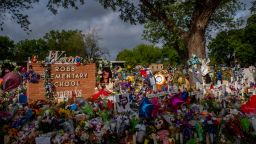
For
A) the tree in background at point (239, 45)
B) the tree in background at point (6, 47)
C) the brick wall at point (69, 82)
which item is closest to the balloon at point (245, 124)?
the brick wall at point (69, 82)

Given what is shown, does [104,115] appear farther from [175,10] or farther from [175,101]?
[175,10]

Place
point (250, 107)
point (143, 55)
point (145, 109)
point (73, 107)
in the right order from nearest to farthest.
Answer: point (145, 109) → point (73, 107) → point (250, 107) → point (143, 55)

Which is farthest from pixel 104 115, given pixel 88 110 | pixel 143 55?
pixel 143 55

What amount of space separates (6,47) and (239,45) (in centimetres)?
3890

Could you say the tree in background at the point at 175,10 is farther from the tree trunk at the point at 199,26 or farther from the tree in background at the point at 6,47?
the tree in background at the point at 6,47

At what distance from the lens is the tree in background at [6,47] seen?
66775 millimetres

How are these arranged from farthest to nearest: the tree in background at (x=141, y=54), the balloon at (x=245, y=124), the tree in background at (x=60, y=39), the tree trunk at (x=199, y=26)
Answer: the tree in background at (x=141, y=54) → the tree in background at (x=60, y=39) → the tree trunk at (x=199, y=26) → the balloon at (x=245, y=124)

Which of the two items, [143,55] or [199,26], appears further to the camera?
[143,55]

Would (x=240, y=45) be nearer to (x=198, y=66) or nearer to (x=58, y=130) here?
(x=198, y=66)

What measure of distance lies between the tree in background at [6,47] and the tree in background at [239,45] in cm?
3284

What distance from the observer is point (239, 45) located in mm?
67750

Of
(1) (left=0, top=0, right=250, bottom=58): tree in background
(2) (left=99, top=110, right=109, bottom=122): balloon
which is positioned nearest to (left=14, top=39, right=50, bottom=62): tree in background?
(1) (left=0, top=0, right=250, bottom=58): tree in background

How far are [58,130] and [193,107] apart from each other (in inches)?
146

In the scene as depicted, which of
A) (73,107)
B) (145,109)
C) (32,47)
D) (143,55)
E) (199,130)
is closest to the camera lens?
(145,109)
